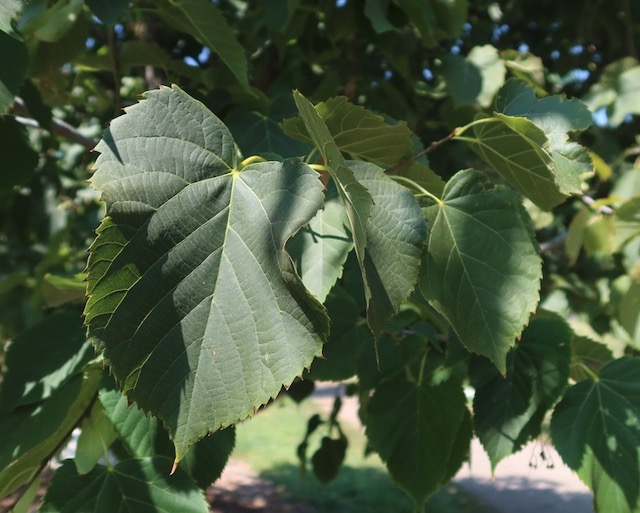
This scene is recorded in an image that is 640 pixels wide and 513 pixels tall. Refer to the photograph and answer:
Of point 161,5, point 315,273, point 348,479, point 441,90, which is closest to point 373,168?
point 315,273

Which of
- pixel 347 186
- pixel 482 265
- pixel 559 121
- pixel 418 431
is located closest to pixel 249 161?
pixel 347 186

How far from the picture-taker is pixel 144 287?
0.78 meters

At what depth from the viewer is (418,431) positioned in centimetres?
123

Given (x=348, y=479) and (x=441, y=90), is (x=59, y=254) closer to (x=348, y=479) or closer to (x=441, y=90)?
(x=441, y=90)

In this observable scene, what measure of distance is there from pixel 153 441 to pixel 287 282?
18.8 inches

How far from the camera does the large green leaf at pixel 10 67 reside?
37.7 inches

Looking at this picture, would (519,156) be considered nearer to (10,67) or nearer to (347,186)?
(347,186)

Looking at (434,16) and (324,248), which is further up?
(324,248)

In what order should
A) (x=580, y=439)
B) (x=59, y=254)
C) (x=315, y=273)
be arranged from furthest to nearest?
(x=59, y=254)
(x=580, y=439)
(x=315, y=273)

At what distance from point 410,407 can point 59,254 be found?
6.48ft

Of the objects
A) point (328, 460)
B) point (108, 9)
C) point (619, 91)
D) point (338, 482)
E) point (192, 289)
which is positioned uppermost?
point (108, 9)

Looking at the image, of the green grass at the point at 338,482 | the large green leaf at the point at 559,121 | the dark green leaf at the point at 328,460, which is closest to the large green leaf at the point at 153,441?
the large green leaf at the point at 559,121

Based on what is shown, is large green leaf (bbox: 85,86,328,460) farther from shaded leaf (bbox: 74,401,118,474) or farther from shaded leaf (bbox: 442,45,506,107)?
shaded leaf (bbox: 442,45,506,107)

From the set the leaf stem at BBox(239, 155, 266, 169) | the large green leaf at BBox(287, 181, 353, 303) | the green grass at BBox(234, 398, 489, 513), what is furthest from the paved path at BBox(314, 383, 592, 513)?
the leaf stem at BBox(239, 155, 266, 169)
